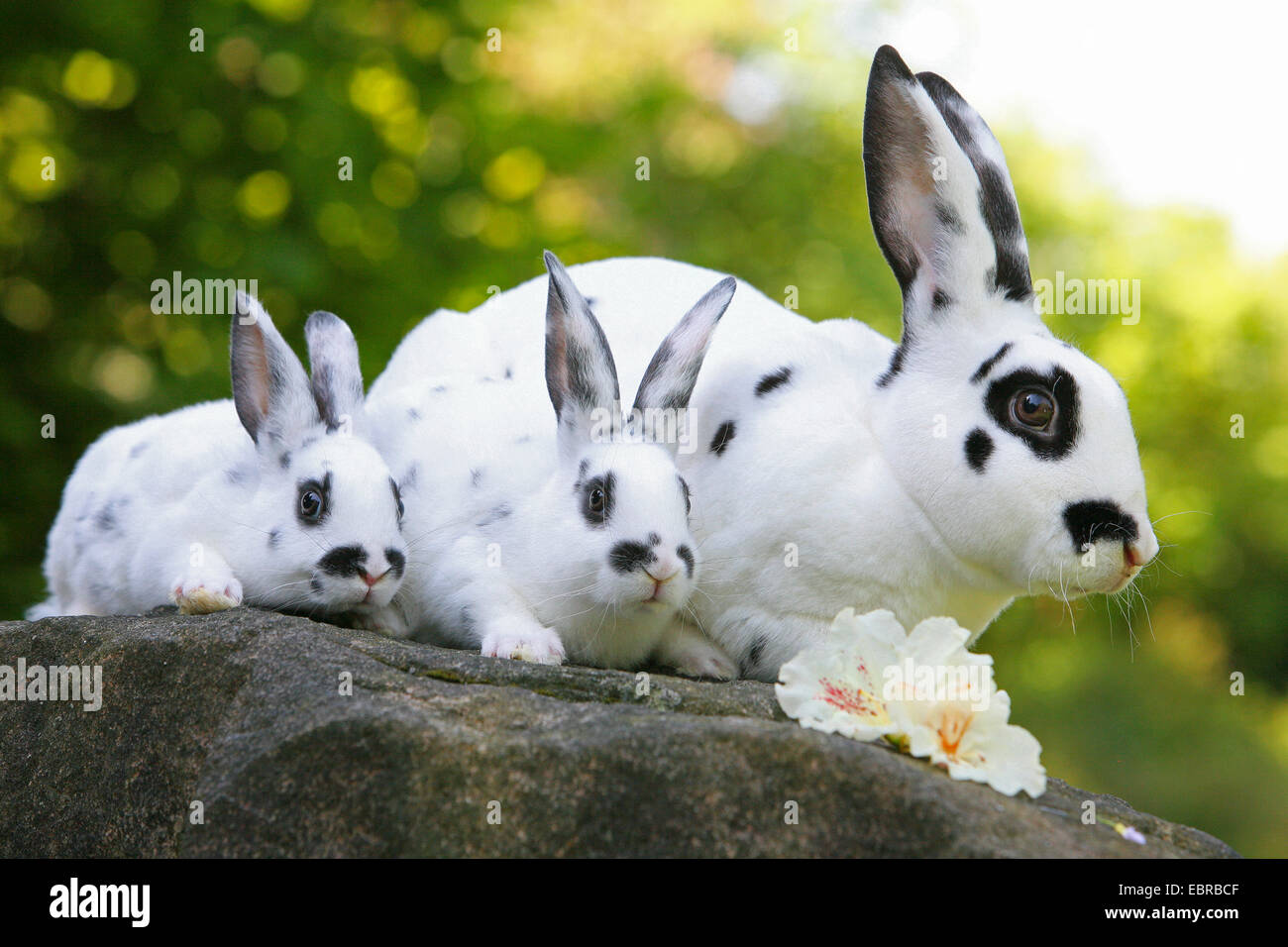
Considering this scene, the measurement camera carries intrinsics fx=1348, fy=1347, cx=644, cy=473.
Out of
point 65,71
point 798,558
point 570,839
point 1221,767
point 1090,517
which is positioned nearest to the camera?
point 570,839

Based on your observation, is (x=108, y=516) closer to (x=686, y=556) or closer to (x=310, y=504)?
(x=310, y=504)

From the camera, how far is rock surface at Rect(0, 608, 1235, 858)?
3025 mm

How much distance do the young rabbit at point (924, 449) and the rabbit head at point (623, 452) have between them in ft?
0.83

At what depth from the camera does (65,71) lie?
711 centimetres

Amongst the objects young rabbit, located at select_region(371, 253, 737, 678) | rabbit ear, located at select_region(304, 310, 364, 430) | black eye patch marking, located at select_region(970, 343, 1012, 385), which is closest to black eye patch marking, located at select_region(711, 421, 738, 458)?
young rabbit, located at select_region(371, 253, 737, 678)

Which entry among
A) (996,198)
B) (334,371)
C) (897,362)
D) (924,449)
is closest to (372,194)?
(334,371)

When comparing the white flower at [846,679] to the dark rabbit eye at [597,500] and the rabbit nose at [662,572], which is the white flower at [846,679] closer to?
the rabbit nose at [662,572]

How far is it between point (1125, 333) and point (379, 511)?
1237cm

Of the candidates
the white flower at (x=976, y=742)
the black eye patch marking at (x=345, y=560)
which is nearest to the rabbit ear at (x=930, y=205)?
the white flower at (x=976, y=742)

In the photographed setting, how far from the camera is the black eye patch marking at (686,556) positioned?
13.8 ft

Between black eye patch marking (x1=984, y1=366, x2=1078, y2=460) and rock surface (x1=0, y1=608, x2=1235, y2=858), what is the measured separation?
3.25ft

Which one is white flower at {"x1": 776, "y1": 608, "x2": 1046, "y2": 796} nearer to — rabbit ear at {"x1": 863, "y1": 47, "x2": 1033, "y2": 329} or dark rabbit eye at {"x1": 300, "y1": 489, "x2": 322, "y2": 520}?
rabbit ear at {"x1": 863, "y1": 47, "x2": 1033, "y2": 329}
